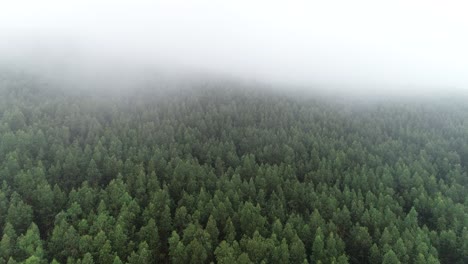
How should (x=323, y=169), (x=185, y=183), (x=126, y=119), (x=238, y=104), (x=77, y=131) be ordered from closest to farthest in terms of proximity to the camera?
(x=185, y=183) < (x=323, y=169) < (x=77, y=131) < (x=126, y=119) < (x=238, y=104)

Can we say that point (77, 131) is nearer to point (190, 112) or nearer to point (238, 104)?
point (190, 112)

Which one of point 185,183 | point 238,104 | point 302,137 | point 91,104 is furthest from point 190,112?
point 185,183

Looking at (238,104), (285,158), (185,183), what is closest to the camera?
(185,183)

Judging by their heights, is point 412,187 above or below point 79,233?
above

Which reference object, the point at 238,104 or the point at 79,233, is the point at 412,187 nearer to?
the point at 79,233

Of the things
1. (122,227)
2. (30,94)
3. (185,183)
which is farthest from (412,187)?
(30,94)

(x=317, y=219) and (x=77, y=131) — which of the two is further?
(x=77, y=131)
